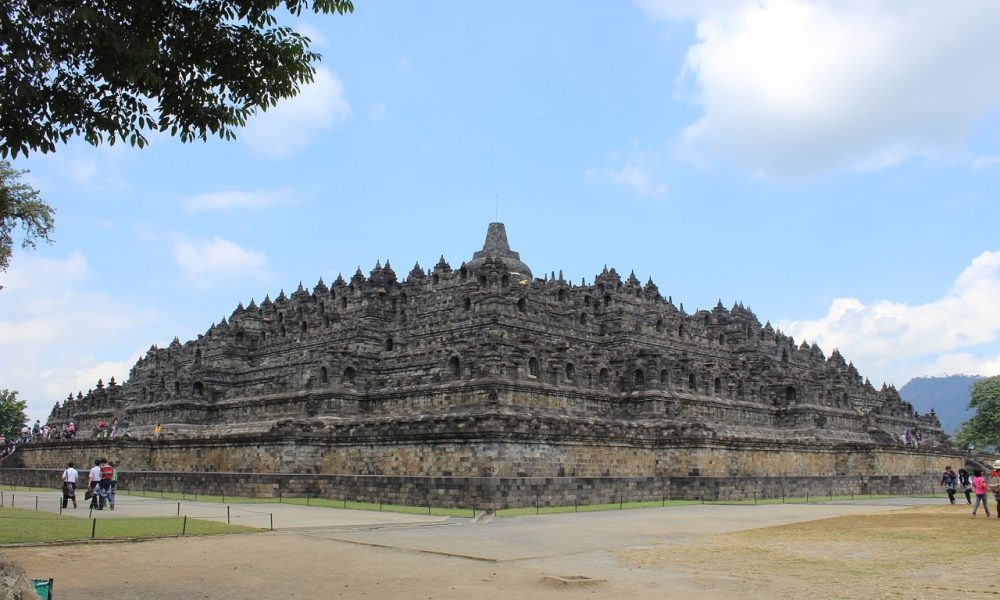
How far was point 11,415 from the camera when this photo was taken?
8750cm

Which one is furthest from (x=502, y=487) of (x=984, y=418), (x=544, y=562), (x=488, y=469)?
(x=984, y=418)

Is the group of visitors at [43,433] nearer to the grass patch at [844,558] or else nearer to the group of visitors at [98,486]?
the group of visitors at [98,486]

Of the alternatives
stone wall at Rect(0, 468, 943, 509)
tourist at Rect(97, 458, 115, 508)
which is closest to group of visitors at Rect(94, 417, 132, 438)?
stone wall at Rect(0, 468, 943, 509)

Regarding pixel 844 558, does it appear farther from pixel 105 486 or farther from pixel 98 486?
pixel 105 486

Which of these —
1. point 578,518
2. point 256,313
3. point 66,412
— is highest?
point 256,313

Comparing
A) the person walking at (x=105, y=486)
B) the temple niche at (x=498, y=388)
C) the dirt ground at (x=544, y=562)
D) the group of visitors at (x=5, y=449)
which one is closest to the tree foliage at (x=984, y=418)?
the temple niche at (x=498, y=388)

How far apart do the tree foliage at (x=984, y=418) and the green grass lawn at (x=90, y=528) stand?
8244 cm

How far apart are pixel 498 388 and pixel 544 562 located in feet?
79.8

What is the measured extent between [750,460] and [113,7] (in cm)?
4180

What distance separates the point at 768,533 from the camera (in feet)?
76.8

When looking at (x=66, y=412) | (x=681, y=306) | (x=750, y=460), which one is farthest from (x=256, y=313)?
(x=750, y=460)

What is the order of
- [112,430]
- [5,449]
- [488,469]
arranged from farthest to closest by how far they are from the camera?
[5,449], [112,430], [488,469]

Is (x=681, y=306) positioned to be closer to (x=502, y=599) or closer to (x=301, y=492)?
(x=301, y=492)

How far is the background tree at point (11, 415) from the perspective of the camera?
86.8 metres
